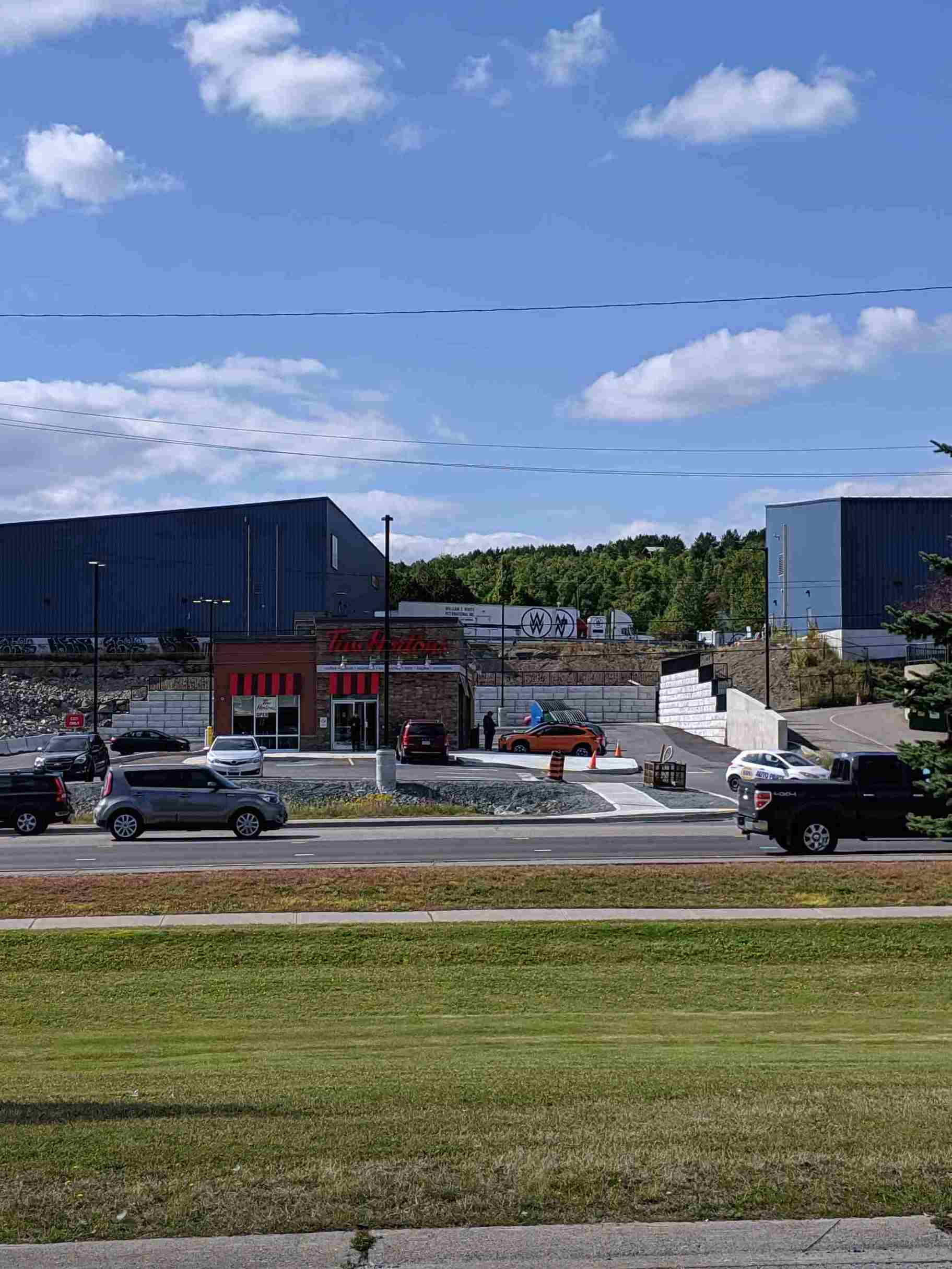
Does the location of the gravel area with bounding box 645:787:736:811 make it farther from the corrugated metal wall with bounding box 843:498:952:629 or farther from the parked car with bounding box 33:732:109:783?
the corrugated metal wall with bounding box 843:498:952:629

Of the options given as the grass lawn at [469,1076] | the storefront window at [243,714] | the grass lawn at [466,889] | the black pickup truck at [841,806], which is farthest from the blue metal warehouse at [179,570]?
the grass lawn at [469,1076]

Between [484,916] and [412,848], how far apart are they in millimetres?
8801

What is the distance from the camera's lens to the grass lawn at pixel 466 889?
57.1 feet

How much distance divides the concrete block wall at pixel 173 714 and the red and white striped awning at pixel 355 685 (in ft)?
53.0

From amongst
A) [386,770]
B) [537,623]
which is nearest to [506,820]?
[386,770]

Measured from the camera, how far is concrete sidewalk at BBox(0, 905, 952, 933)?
16.2m

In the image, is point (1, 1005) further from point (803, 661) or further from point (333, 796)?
point (803, 661)

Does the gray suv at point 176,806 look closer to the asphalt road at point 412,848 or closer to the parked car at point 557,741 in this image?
the asphalt road at point 412,848

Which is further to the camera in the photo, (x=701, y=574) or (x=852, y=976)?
(x=701, y=574)

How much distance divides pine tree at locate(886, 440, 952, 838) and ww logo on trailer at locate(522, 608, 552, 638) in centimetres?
9643

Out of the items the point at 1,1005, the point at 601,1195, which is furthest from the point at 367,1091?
the point at 1,1005

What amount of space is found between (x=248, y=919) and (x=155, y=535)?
74357mm

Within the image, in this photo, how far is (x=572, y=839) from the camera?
27.0 m

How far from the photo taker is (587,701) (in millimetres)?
79500
